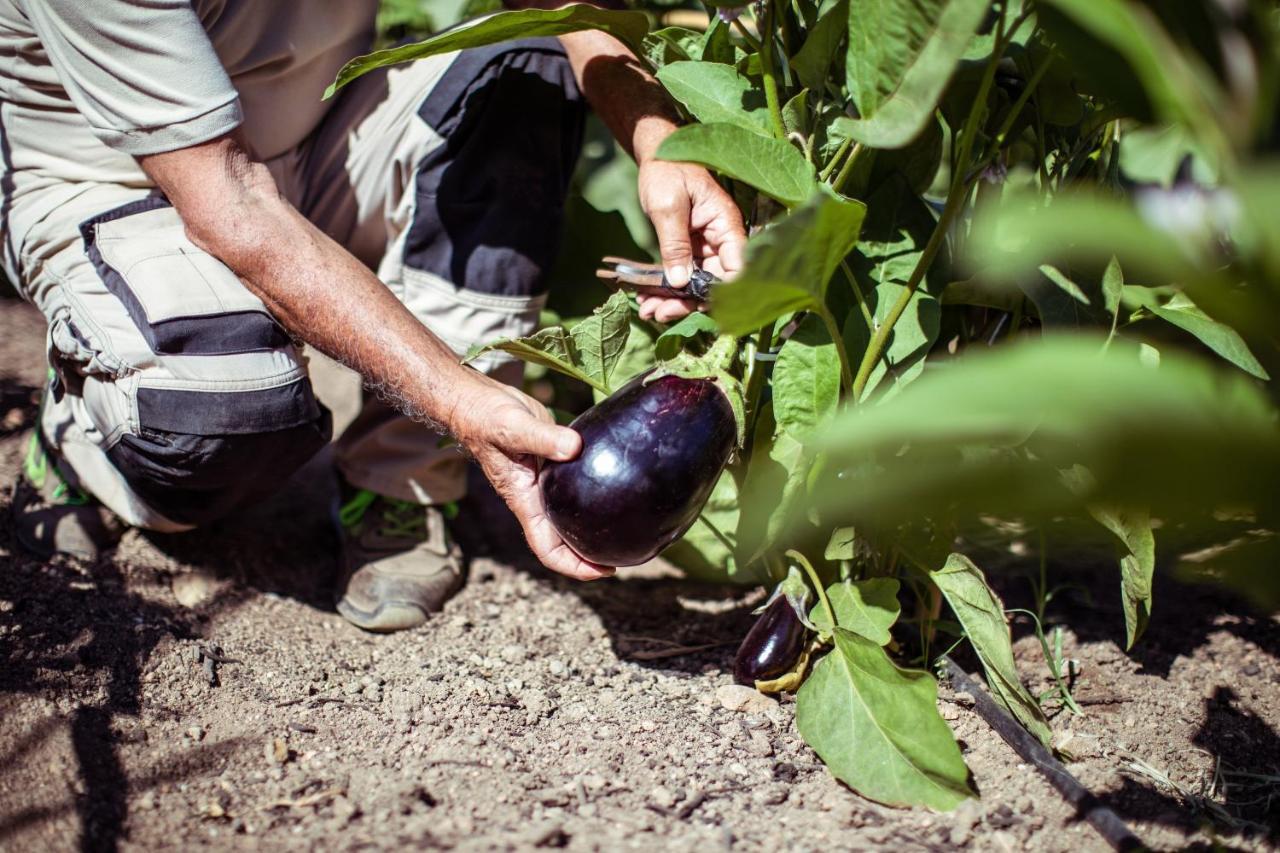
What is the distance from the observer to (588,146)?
221cm

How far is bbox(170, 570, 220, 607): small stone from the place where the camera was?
1.50 metres

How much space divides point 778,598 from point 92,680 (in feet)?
2.69

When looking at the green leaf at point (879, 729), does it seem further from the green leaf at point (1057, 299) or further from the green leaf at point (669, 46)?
the green leaf at point (669, 46)

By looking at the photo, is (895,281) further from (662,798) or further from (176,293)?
(176,293)

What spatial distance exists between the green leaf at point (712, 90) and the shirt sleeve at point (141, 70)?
543 mm

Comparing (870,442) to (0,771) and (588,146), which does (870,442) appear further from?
(588,146)

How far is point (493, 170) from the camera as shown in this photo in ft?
5.19

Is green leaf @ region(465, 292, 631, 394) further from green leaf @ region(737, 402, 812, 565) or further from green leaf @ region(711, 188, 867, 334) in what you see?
green leaf @ region(711, 188, 867, 334)

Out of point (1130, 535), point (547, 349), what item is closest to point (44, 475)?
point (547, 349)

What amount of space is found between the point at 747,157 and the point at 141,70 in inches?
29.6

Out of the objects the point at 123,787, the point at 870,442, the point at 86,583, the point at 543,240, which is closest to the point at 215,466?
the point at 86,583

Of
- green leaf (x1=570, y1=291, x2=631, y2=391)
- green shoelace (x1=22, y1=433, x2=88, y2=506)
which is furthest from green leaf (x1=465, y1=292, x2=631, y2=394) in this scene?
green shoelace (x1=22, y1=433, x2=88, y2=506)

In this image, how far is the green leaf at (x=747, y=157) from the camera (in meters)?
0.88

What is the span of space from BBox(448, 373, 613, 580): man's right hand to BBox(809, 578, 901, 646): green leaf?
0.86 feet
